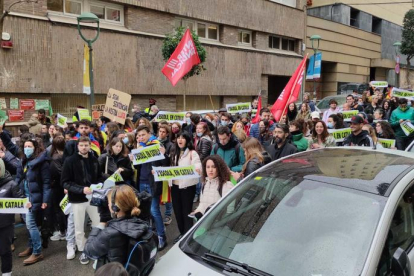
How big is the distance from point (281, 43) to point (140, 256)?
2335 centimetres

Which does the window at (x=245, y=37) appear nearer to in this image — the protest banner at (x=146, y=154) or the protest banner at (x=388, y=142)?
the protest banner at (x=388, y=142)

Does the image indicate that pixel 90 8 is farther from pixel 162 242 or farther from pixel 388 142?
pixel 388 142

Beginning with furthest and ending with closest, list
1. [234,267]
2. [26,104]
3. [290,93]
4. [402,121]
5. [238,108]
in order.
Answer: [26,104] < [238,108] < [290,93] < [402,121] < [234,267]

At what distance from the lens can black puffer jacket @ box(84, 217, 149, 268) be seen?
2986 millimetres

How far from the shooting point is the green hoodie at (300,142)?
6.68m

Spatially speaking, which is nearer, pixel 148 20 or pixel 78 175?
pixel 78 175

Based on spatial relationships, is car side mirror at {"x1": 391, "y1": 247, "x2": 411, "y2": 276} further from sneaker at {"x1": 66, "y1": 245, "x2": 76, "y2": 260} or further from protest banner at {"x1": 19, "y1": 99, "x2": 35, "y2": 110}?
protest banner at {"x1": 19, "y1": 99, "x2": 35, "y2": 110}

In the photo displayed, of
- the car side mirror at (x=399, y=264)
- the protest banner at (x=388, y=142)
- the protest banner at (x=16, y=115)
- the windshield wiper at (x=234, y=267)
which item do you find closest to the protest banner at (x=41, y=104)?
the protest banner at (x=16, y=115)

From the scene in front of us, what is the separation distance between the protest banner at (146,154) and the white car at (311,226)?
97.7 inches

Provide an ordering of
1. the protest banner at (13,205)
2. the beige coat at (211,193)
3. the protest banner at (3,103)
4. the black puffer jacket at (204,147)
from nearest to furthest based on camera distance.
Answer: the protest banner at (13,205), the beige coat at (211,193), the black puffer jacket at (204,147), the protest banner at (3,103)

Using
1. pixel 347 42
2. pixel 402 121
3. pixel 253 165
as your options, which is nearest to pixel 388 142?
pixel 402 121

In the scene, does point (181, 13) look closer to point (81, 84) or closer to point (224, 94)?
point (224, 94)

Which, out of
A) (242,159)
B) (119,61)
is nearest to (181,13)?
(119,61)

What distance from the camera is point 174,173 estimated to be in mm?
5375
